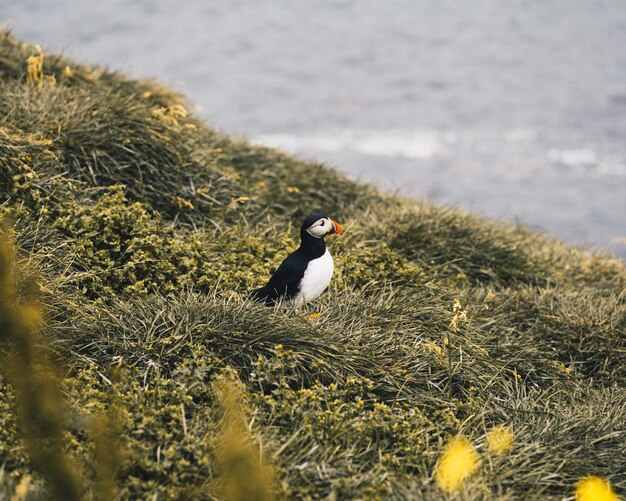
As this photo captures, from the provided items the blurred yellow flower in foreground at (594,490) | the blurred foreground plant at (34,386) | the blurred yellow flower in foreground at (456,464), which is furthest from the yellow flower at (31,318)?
the blurred yellow flower in foreground at (594,490)

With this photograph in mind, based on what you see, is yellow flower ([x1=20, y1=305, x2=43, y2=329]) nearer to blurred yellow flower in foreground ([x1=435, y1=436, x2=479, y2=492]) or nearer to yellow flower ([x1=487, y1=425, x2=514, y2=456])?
blurred yellow flower in foreground ([x1=435, y1=436, x2=479, y2=492])

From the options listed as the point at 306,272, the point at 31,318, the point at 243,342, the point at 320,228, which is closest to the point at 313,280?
the point at 306,272

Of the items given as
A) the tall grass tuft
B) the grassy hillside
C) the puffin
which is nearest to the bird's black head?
the puffin

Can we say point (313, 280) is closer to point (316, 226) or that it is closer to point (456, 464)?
point (316, 226)

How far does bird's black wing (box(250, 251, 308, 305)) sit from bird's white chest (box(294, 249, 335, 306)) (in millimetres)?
33

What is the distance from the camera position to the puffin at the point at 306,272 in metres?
4.84

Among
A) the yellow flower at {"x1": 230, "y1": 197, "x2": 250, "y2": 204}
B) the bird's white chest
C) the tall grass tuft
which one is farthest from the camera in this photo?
the yellow flower at {"x1": 230, "y1": 197, "x2": 250, "y2": 204}

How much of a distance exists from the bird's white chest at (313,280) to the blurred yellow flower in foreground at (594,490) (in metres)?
1.97

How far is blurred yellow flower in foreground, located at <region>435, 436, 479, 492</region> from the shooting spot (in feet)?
12.0

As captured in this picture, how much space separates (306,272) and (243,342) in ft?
2.33

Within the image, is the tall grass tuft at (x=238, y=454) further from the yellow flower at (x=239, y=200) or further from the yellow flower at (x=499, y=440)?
the yellow flower at (x=239, y=200)

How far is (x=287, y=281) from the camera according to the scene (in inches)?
191

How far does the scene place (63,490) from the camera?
118 inches

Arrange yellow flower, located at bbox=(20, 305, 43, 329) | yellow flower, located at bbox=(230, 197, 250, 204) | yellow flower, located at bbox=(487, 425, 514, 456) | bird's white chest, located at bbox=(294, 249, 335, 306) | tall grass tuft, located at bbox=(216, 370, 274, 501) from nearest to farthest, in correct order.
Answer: tall grass tuft, located at bbox=(216, 370, 274, 501) → yellow flower, located at bbox=(487, 425, 514, 456) → yellow flower, located at bbox=(20, 305, 43, 329) → bird's white chest, located at bbox=(294, 249, 335, 306) → yellow flower, located at bbox=(230, 197, 250, 204)
